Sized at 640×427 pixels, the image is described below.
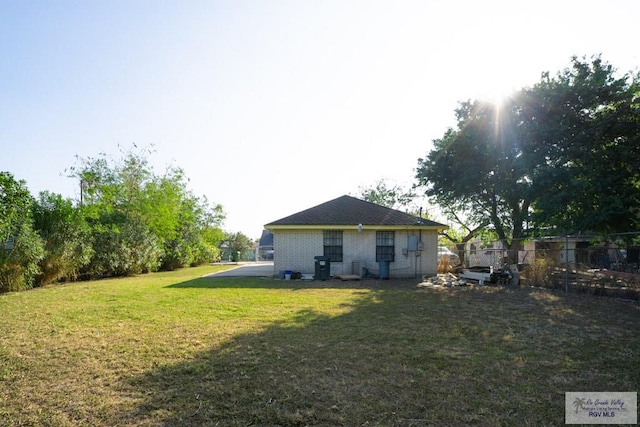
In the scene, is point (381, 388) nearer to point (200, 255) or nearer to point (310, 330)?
point (310, 330)

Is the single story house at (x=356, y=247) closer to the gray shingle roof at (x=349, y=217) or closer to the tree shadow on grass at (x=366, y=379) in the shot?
the gray shingle roof at (x=349, y=217)

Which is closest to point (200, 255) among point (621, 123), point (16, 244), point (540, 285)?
point (16, 244)

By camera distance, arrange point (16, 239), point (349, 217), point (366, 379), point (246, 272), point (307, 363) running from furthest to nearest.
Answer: point (246, 272) → point (349, 217) → point (16, 239) → point (307, 363) → point (366, 379)

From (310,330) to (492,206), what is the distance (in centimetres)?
1369

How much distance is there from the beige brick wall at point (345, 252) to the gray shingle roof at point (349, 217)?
498mm

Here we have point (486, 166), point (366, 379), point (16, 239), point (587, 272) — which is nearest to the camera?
point (366, 379)

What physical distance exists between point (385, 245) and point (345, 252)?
1.85 m

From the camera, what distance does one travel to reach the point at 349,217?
54.9ft

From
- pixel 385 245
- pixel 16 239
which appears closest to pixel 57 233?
pixel 16 239

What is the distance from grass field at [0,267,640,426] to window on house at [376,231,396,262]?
764cm

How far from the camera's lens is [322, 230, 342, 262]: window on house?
16.3m

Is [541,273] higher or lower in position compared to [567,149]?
lower

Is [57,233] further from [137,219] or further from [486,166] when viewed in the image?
[486,166]

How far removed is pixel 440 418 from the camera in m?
3.08
